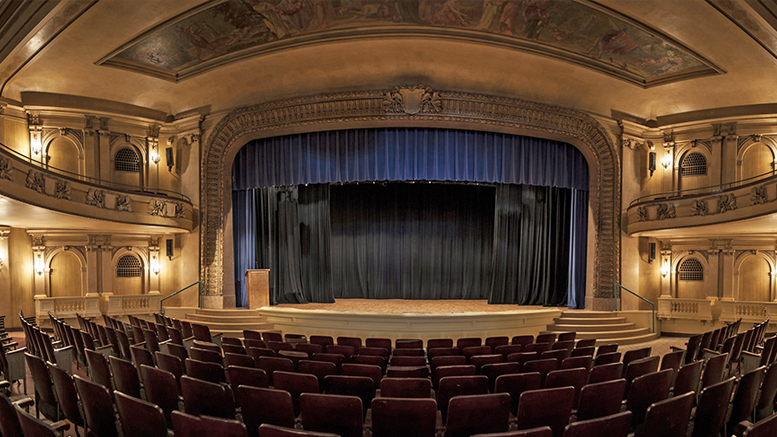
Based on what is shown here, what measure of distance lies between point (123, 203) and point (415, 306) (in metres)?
9.64

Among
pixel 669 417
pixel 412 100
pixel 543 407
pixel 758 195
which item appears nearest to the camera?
pixel 669 417

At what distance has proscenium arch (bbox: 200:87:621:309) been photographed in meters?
14.4

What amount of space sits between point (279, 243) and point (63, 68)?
838 centimetres

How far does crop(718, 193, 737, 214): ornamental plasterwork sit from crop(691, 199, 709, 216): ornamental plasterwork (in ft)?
1.31

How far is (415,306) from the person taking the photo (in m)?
16.0

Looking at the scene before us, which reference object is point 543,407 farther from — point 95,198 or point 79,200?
point 95,198

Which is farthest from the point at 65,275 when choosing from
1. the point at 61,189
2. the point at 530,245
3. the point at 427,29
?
the point at 530,245

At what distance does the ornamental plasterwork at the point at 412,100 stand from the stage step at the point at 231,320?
744 cm

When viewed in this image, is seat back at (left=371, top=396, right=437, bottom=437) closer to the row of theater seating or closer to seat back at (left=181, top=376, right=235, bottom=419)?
the row of theater seating

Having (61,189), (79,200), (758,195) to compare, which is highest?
(61,189)

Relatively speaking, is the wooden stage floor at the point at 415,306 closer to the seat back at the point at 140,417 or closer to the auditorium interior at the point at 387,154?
the auditorium interior at the point at 387,154

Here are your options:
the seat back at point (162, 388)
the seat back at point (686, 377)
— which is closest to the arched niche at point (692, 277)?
the seat back at point (686, 377)

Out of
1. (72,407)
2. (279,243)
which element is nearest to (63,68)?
(279,243)

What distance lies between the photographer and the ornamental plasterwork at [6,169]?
9273 mm
